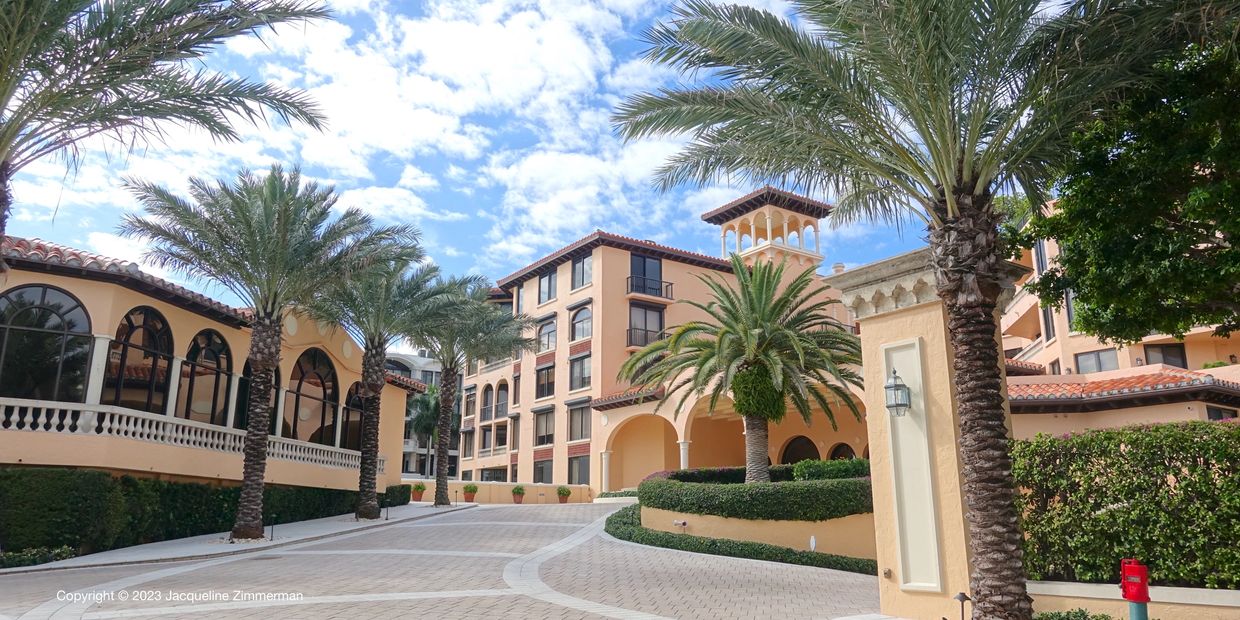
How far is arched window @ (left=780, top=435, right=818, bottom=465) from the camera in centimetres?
3766

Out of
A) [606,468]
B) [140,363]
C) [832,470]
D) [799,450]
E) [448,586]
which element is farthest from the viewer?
[606,468]

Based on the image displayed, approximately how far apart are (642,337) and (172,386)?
28538mm

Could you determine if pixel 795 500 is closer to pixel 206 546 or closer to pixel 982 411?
pixel 982 411

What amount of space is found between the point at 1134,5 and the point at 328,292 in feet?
72.1

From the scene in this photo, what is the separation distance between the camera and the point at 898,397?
11.3 m

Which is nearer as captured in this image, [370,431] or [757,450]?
[757,450]

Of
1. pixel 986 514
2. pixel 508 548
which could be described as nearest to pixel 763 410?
pixel 508 548

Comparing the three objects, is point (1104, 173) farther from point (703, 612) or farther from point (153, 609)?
point (153, 609)

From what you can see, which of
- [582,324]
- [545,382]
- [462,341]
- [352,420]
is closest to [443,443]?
[462,341]

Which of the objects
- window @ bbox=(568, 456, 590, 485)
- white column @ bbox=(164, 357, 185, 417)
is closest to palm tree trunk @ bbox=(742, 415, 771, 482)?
white column @ bbox=(164, 357, 185, 417)

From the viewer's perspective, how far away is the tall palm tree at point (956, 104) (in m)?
9.46

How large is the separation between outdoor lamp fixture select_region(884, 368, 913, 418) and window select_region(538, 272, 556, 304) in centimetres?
3982

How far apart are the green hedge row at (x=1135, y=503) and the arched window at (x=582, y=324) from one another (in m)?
36.7

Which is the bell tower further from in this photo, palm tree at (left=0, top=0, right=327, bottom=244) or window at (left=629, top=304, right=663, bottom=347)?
palm tree at (left=0, top=0, right=327, bottom=244)
